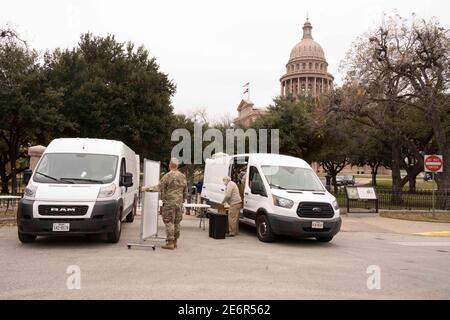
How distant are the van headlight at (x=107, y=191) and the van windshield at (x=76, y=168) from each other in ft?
0.91

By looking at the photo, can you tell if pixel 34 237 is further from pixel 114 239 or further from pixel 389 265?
pixel 389 265

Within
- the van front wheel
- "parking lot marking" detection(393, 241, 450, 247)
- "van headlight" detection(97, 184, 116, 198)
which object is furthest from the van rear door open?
"parking lot marking" detection(393, 241, 450, 247)

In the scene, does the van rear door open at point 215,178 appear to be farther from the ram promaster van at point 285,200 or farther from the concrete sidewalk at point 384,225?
the concrete sidewalk at point 384,225

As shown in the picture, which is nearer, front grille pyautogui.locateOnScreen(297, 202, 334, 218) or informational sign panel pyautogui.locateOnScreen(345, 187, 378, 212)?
front grille pyautogui.locateOnScreen(297, 202, 334, 218)

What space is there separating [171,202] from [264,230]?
293 centimetres

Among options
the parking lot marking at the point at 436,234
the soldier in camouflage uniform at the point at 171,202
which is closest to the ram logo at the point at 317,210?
the soldier in camouflage uniform at the point at 171,202

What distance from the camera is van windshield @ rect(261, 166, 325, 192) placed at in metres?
11.3

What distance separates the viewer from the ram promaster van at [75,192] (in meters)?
8.70

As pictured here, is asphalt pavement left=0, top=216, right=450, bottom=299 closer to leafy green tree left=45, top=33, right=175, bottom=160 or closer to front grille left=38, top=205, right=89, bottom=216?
front grille left=38, top=205, right=89, bottom=216

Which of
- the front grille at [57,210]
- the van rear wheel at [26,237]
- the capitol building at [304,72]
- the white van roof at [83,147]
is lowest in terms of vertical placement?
the van rear wheel at [26,237]

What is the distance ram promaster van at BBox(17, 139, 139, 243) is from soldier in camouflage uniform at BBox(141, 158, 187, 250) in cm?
103

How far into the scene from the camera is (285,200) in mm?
10453

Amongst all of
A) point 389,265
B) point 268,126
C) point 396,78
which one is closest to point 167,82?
point 268,126

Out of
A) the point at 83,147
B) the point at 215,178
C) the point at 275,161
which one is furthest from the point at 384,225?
the point at 83,147
